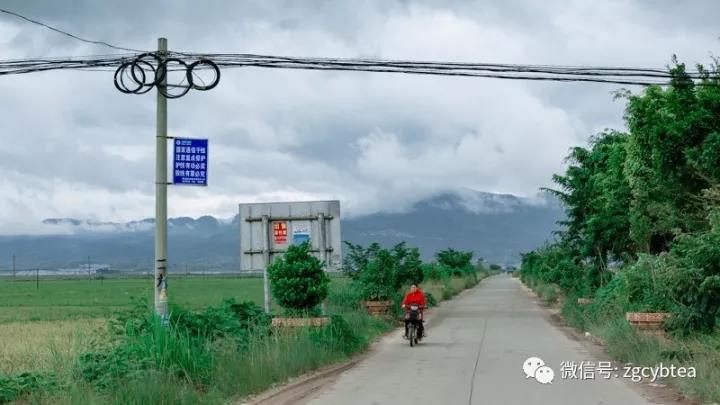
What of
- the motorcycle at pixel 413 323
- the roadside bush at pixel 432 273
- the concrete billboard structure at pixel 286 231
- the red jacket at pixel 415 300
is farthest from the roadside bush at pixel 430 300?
the concrete billboard structure at pixel 286 231

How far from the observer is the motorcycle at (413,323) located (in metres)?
20.9

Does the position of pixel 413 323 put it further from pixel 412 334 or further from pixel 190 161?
pixel 190 161

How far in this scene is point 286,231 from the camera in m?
20.2

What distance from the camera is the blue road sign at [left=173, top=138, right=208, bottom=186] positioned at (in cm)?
1435

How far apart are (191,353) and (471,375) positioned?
511cm

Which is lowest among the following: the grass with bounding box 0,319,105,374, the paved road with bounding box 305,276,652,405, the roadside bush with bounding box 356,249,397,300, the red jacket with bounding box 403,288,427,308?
the paved road with bounding box 305,276,652,405

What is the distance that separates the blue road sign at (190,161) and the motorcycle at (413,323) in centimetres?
826

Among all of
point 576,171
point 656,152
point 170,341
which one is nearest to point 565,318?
point 576,171

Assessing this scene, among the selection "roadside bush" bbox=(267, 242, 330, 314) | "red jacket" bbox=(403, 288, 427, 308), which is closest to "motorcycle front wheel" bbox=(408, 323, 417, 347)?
"red jacket" bbox=(403, 288, 427, 308)

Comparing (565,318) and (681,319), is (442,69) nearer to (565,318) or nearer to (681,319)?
(681,319)

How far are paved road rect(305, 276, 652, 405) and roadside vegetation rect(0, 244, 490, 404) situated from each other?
3.22ft

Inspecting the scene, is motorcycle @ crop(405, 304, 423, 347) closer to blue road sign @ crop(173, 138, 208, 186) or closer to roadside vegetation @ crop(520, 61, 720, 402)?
roadside vegetation @ crop(520, 61, 720, 402)

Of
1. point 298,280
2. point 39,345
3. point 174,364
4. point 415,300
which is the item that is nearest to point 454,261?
point 415,300

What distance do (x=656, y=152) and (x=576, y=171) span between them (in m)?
12.9
